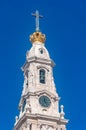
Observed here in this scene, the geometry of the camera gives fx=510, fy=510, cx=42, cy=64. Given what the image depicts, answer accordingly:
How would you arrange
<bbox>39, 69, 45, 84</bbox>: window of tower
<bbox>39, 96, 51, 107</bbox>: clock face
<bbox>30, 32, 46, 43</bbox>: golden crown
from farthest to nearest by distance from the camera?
<bbox>30, 32, 46, 43</bbox>: golden crown
<bbox>39, 69, 45, 84</bbox>: window of tower
<bbox>39, 96, 51, 107</bbox>: clock face

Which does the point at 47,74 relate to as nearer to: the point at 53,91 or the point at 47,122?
the point at 53,91

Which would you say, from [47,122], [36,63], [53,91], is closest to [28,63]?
[36,63]

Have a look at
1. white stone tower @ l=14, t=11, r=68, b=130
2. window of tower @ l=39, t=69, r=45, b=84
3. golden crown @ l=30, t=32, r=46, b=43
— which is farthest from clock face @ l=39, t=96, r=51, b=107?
golden crown @ l=30, t=32, r=46, b=43

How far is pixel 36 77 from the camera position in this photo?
10312cm

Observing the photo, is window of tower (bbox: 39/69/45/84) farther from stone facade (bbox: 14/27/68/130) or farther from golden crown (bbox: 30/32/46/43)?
golden crown (bbox: 30/32/46/43)

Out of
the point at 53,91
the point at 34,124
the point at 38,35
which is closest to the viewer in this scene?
the point at 34,124

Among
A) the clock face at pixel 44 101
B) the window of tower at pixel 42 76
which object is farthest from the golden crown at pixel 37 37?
the clock face at pixel 44 101

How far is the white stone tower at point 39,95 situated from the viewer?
314ft

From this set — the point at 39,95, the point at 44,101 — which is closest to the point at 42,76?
the point at 39,95

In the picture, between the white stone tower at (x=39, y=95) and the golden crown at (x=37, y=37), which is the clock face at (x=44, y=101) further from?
the golden crown at (x=37, y=37)

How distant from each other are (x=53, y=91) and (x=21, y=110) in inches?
297

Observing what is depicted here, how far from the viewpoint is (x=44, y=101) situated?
326ft

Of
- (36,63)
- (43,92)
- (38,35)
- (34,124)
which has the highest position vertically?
(38,35)

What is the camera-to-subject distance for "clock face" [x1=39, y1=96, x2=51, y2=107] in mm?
98875
